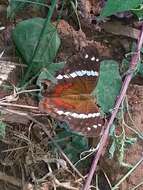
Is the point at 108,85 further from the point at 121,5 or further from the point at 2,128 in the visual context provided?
the point at 2,128

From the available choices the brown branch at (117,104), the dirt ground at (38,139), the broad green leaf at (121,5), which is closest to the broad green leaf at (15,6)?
the dirt ground at (38,139)

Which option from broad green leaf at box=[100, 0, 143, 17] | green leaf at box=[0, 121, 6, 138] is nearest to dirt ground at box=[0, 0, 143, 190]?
green leaf at box=[0, 121, 6, 138]

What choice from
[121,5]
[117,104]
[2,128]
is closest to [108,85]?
[117,104]

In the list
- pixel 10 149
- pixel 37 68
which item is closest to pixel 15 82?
pixel 37 68

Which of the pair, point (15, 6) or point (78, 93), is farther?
point (15, 6)

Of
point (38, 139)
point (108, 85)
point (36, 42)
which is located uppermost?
point (36, 42)

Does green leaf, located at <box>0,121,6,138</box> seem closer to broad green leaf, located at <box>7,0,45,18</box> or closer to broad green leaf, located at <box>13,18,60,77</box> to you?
broad green leaf, located at <box>13,18,60,77</box>

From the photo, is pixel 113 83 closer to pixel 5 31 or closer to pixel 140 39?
pixel 140 39
